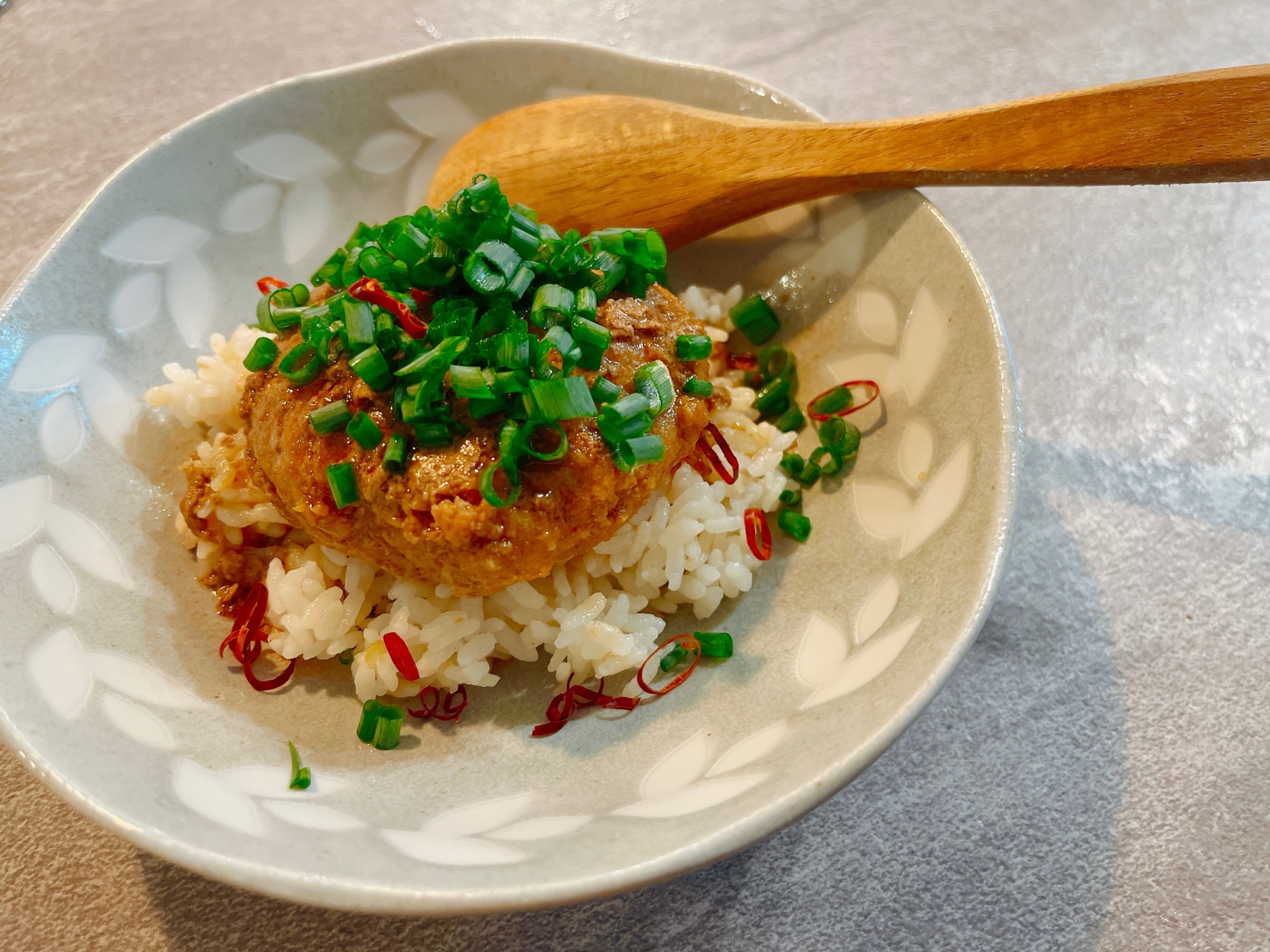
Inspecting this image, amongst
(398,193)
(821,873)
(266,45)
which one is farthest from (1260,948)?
(266,45)

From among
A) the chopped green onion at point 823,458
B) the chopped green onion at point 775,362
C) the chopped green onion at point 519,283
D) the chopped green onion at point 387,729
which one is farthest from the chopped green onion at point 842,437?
the chopped green onion at point 387,729

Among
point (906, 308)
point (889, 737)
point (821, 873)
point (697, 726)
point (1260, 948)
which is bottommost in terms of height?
point (1260, 948)

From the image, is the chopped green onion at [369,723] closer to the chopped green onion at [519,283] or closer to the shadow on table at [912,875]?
the shadow on table at [912,875]

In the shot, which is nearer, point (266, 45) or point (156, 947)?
point (156, 947)

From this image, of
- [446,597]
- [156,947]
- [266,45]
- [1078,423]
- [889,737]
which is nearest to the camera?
[889,737]

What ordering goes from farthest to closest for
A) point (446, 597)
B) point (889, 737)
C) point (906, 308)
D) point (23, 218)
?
point (23, 218) < point (906, 308) < point (446, 597) < point (889, 737)

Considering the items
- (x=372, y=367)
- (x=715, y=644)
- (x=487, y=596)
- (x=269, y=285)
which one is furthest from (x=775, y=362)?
(x=269, y=285)

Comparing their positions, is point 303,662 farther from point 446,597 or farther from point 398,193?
point 398,193

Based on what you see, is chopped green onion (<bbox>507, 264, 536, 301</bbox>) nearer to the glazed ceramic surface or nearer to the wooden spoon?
the wooden spoon
